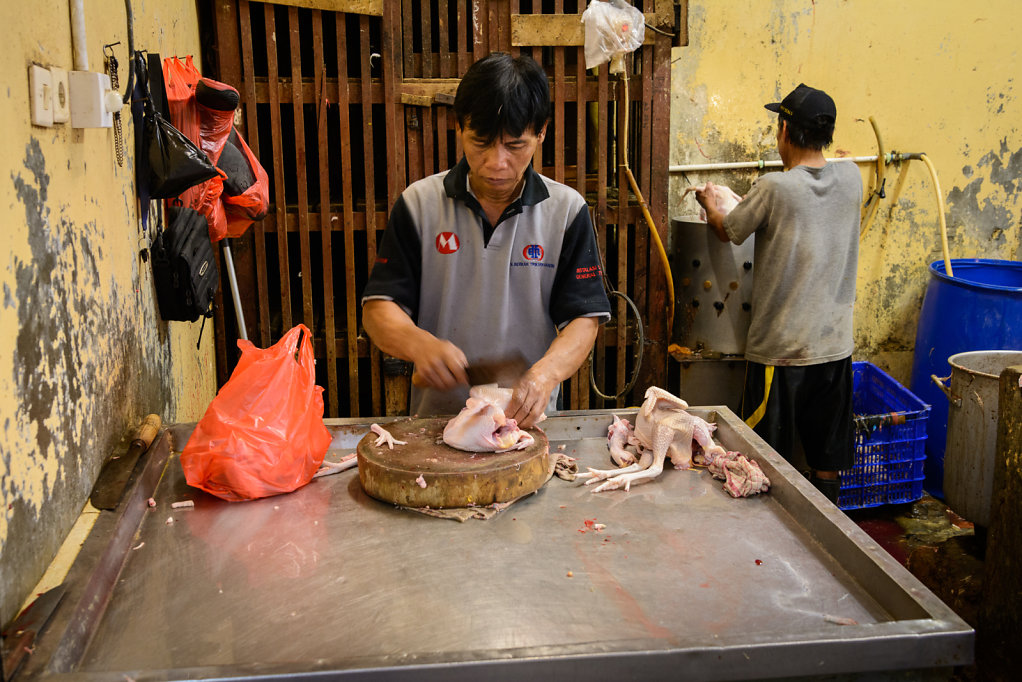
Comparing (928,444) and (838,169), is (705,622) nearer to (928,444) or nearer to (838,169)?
(838,169)

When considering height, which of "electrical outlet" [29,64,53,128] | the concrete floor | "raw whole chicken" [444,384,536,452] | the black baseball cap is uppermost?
the black baseball cap

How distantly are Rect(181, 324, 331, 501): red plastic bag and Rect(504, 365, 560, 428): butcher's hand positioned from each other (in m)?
0.54

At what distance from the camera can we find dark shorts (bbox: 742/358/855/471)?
157 inches

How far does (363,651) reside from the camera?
1435 millimetres

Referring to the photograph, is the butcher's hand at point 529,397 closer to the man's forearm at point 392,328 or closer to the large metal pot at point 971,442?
the man's forearm at point 392,328

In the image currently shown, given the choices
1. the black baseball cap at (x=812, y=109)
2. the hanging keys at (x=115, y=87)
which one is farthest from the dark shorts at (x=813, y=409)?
the hanging keys at (x=115, y=87)

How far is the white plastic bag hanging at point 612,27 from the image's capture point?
13.1 feet

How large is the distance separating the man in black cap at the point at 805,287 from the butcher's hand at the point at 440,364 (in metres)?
2.21

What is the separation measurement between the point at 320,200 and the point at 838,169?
8.33ft

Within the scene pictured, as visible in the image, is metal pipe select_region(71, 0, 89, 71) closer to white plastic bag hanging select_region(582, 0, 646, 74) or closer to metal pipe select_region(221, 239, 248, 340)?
metal pipe select_region(221, 239, 248, 340)

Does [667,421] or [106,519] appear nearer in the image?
[106,519]

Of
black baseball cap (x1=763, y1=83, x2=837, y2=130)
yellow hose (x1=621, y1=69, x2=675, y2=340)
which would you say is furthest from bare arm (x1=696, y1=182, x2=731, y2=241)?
black baseball cap (x1=763, y1=83, x2=837, y2=130)

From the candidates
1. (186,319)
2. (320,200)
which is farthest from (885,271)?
(186,319)

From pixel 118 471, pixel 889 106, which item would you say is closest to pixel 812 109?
pixel 889 106
